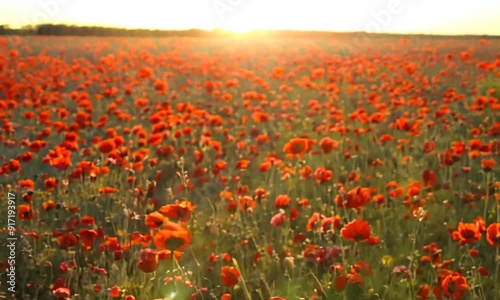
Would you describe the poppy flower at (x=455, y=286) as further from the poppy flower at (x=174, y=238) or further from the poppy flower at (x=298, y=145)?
the poppy flower at (x=298, y=145)

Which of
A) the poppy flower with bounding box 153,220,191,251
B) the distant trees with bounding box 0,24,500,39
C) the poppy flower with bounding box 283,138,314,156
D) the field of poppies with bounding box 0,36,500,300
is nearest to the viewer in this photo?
the poppy flower with bounding box 153,220,191,251

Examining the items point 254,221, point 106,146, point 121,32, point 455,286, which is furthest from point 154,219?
point 121,32

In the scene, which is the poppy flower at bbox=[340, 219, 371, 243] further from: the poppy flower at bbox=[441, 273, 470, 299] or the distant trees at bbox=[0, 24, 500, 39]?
the distant trees at bbox=[0, 24, 500, 39]

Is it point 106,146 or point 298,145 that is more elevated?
point 298,145

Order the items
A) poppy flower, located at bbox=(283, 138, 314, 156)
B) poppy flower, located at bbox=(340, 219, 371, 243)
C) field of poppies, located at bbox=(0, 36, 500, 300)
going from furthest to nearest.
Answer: poppy flower, located at bbox=(283, 138, 314, 156) < field of poppies, located at bbox=(0, 36, 500, 300) < poppy flower, located at bbox=(340, 219, 371, 243)

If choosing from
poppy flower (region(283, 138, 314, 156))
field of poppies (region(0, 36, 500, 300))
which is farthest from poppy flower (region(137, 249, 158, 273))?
poppy flower (region(283, 138, 314, 156))

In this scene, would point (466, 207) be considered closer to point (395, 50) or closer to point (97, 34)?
point (395, 50)

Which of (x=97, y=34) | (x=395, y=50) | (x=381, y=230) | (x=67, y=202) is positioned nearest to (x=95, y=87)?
(x=67, y=202)

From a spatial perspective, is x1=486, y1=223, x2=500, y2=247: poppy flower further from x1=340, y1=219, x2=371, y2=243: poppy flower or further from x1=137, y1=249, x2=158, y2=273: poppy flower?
x1=137, y1=249, x2=158, y2=273: poppy flower

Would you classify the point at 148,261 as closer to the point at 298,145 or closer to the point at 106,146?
the point at 298,145

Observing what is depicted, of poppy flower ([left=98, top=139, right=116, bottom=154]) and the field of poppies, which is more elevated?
poppy flower ([left=98, top=139, right=116, bottom=154])

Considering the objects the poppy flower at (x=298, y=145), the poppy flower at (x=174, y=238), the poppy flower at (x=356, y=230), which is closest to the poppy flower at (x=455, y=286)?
the poppy flower at (x=356, y=230)

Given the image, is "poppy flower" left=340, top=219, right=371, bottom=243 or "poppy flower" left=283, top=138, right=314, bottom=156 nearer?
"poppy flower" left=340, top=219, right=371, bottom=243

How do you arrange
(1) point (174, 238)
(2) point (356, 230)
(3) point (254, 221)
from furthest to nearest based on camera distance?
(3) point (254, 221) → (2) point (356, 230) → (1) point (174, 238)
